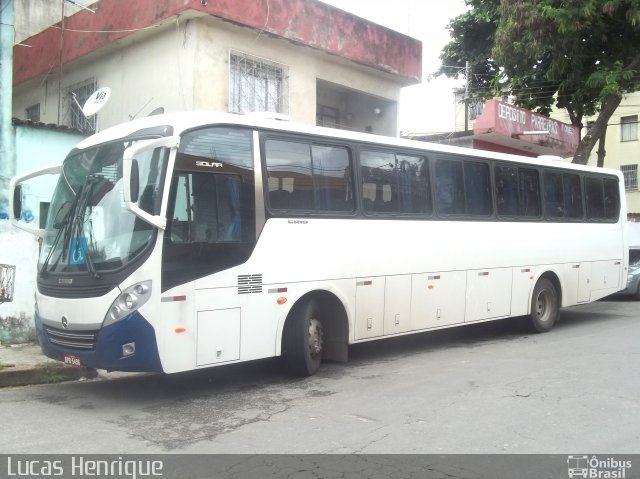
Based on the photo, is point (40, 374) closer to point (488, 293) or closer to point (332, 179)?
point (332, 179)

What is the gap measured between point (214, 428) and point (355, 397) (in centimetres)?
178

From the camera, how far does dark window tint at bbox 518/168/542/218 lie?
11413 millimetres

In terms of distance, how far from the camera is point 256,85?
12.9m

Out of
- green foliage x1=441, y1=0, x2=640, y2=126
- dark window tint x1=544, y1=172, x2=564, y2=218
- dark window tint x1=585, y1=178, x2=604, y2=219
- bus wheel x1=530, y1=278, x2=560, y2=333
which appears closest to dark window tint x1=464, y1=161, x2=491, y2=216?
dark window tint x1=544, y1=172, x2=564, y2=218

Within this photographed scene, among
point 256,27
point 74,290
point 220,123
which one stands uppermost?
point 256,27

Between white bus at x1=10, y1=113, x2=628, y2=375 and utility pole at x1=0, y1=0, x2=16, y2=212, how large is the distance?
9.66 feet

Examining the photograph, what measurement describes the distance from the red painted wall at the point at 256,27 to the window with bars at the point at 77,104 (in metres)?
0.65

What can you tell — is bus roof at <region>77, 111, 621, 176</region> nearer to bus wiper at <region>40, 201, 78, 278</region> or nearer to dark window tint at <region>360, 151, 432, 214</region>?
dark window tint at <region>360, 151, 432, 214</region>

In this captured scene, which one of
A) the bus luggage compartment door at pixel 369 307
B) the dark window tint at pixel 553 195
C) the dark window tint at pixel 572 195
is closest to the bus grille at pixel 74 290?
the bus luggage compartment door at pixel 369 307

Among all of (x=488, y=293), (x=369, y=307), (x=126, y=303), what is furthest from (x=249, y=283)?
(x=488, y=293)

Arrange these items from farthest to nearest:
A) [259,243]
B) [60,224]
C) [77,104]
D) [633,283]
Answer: [633,283], [77,104], [259,243], [60,224]

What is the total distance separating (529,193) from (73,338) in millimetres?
8443

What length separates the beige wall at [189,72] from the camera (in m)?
11.7

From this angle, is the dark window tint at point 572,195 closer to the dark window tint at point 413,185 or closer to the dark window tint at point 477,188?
the dark window tint at point 477,188
